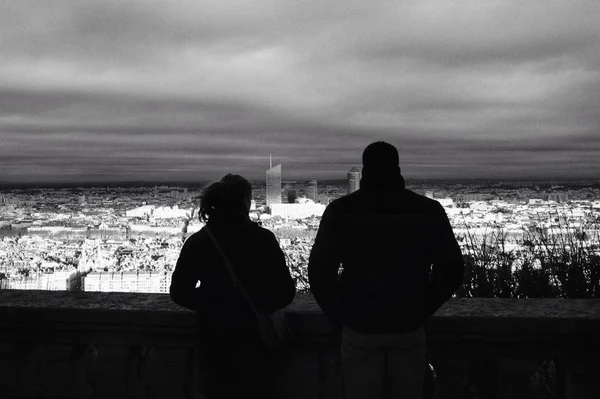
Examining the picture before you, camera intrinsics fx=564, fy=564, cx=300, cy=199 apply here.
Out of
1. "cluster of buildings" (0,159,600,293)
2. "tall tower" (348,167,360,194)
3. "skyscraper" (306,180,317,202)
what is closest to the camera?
"tall tower" (348,167,360,194)

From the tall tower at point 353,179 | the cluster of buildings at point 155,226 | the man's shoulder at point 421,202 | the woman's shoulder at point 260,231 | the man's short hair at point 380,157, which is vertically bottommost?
the cluster of buildings at point 155,226

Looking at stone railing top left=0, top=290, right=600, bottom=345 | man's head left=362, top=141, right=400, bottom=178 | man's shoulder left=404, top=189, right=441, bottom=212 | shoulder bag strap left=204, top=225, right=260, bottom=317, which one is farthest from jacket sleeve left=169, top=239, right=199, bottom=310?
man's shoulder left=404, top=189, right=441, bottom=212

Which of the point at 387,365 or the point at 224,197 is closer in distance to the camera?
the point at 387,365

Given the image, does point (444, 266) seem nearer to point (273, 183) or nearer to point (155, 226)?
point (273, 183)

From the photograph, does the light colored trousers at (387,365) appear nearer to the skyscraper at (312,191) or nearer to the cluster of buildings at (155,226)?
the cluster of buildings at (155,226)

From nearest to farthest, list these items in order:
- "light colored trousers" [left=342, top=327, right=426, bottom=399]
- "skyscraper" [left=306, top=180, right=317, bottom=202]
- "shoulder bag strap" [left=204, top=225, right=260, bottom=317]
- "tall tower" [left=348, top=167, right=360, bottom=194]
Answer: "light colored trousers" [left=342, top=327, right=426, bottom=399] < "shoulder bag strap" [left=204, top=225, right=260, bottom=317] < "tall tower" [left=348, top=167, right=360, bottom=194] < "skyscraper" [left=306, top=180, right=317, bottom=202]

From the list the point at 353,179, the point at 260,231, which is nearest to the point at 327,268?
the point at 260,231

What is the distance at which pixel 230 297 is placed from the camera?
2.56m

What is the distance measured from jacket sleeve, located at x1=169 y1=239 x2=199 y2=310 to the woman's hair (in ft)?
0.61

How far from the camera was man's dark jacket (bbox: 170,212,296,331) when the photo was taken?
8.40 feet

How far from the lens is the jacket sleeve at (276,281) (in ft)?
8.43

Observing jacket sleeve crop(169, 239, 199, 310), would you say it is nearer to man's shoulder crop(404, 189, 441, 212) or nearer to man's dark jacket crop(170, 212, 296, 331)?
man's dark jacket crop(170, 212, 296, 331)

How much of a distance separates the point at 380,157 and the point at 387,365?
0.91 meters

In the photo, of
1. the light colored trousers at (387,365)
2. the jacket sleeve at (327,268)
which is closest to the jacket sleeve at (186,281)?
the jacket sleeve at (327,268)
